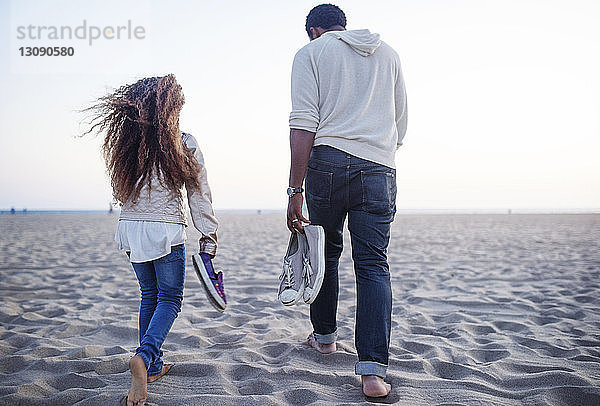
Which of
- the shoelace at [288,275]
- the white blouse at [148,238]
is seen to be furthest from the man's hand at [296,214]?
A: the white blouse at [148,238]

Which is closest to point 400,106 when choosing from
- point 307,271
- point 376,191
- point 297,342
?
point 376,191

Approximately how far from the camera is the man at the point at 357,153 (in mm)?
2555

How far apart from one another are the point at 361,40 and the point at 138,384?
204cm

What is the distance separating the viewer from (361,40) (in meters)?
2.60

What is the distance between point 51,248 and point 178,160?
355 inches

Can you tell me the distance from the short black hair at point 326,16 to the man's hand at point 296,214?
3.27ft

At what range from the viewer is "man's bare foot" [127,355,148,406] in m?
2.35

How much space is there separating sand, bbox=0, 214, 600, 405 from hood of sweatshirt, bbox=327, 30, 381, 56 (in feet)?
5.83

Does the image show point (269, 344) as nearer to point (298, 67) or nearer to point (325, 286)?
point (325, 286)

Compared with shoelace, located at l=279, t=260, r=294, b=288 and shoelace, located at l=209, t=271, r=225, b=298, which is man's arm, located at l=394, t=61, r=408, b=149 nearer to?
Result: shoelace, located at l=279, t=260, r=294, b=288

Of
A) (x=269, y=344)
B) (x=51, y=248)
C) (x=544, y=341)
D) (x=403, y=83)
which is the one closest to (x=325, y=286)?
(x=269, y=344)

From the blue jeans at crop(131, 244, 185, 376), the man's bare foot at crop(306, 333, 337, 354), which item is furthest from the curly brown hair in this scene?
the man's bare foot at crop(306, 333, 337, 354)

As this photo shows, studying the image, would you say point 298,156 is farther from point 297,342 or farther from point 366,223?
point 297,342

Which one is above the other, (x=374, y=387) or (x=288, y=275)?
(x=288, y=275)
